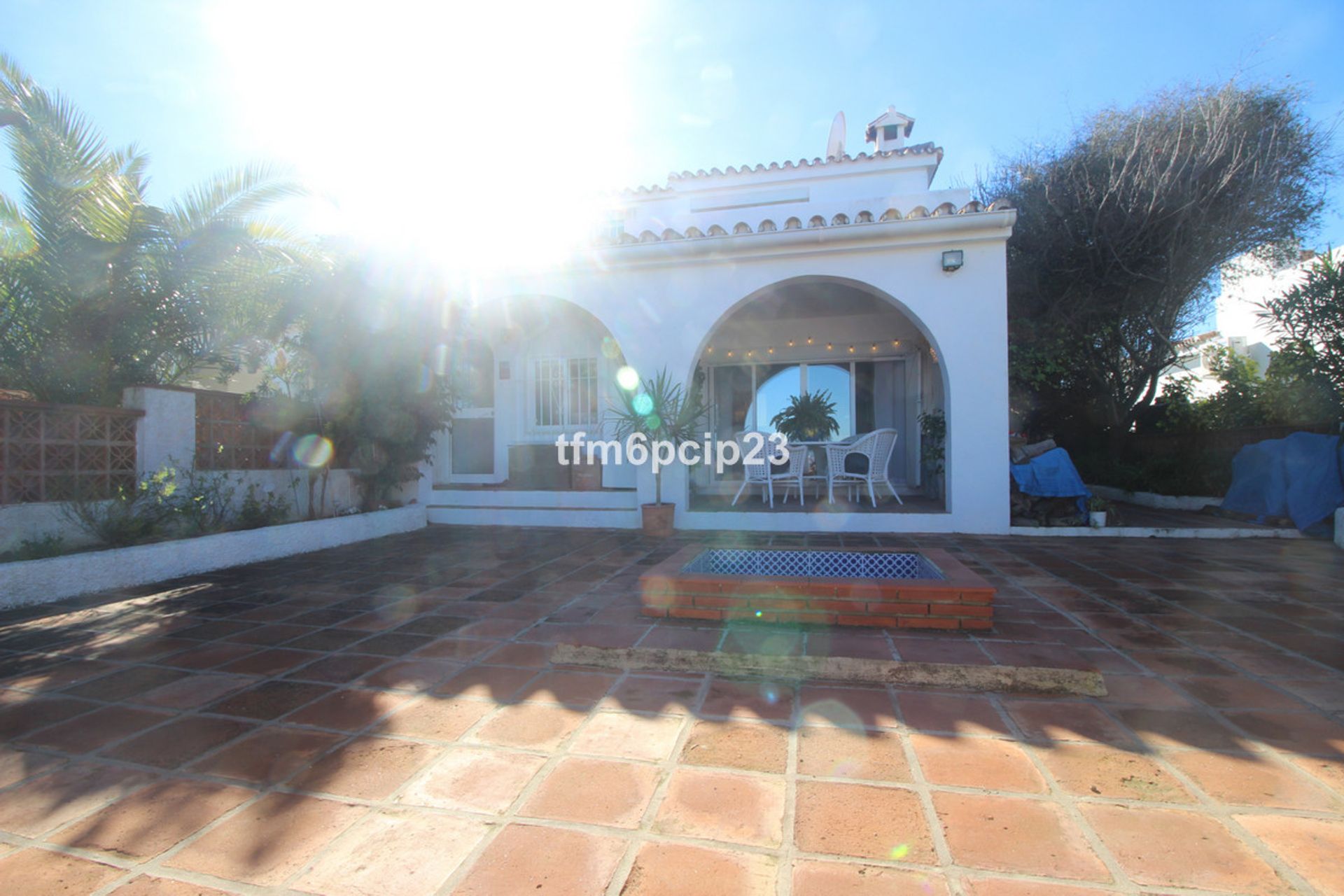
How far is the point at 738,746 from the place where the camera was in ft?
6.60

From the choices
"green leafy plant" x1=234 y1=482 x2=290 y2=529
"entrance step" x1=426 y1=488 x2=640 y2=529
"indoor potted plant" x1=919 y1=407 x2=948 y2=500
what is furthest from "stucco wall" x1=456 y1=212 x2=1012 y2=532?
"green leafy plant" x1=234 y1=482 x2=290 y2=529

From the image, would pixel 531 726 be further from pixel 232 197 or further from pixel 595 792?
pixel 232 197

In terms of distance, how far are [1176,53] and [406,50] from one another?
8821 mm

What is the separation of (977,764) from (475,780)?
61.3 inches

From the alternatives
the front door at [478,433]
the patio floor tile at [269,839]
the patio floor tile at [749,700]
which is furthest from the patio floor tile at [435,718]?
the front door at [478,433]

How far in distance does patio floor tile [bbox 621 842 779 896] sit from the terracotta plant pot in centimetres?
479

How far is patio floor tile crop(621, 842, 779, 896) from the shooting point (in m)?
1.36

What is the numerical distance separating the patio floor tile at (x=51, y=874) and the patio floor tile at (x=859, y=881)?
165cm

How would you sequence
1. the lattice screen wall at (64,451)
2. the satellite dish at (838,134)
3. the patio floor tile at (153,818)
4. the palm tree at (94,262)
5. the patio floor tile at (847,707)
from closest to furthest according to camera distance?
the patio floor tile at (153,818)
the patio floor tile at (847,707)
the lattice screen wall at (64,451)
the palm tree at (94,262)
the satellite dish at (838,134)

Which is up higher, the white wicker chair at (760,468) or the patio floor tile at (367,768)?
the white wicker chair at (760,468)

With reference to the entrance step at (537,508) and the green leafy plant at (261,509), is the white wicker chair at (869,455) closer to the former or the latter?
the entrance step at (537,508)

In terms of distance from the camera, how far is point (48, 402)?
13.9 feet

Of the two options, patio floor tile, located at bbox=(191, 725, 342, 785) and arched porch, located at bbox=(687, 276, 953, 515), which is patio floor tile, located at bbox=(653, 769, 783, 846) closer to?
patio floor tile, located at bbox=(191, 725, 342, 785)

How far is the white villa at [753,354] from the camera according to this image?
609 cm
